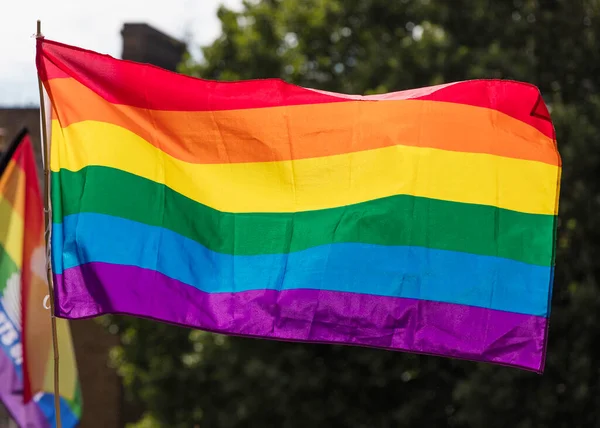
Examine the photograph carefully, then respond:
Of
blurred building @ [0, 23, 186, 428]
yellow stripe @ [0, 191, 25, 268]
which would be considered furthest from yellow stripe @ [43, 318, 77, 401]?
blurred building @ [0, 23, 186, 428]

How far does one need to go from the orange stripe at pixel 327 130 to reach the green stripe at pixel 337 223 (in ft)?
1.04

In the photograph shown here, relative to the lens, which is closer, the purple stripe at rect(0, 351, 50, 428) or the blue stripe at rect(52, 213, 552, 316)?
the blue stripe at rect(52, 213, 552, 316)

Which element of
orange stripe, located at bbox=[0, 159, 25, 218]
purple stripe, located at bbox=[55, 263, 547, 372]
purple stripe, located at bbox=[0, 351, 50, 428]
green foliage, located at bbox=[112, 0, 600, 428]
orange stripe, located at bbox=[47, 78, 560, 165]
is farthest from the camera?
green foliage, located at bbox=[112, 0, 600, 428]

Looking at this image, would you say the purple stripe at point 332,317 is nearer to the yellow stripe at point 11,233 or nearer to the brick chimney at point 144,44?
the yellow stripe at point 11,233

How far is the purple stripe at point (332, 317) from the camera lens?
5410 mm

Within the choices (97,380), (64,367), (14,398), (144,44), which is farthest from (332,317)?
(144,44)

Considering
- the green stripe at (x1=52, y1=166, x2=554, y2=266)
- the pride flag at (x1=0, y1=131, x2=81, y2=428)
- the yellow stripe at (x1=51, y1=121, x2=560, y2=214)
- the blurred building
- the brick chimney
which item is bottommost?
the blurred building

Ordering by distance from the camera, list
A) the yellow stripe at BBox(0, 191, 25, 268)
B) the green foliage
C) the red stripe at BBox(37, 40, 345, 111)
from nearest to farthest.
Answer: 1. the red stripe at BBox(37, 40, 345, 111)
2. the yellow stripe at BBox(0, 191, 25, 268)
3. the green foliage

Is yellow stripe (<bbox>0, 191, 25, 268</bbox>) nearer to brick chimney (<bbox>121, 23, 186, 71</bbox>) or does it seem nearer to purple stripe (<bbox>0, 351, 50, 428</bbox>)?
purple stripe (<bbox>0, 351, 50, 428</bbox>)

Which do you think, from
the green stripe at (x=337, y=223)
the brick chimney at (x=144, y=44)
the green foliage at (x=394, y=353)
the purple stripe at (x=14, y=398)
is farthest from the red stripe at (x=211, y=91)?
the brick chimney at (x=144, y=44)

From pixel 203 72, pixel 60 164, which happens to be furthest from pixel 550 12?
pixel 60 164

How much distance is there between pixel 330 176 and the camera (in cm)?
576

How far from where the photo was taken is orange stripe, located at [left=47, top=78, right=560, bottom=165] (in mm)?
5727

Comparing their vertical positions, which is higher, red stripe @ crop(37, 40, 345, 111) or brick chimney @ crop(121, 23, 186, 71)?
brick chimney @ crop(121, 23, 186, 71)
